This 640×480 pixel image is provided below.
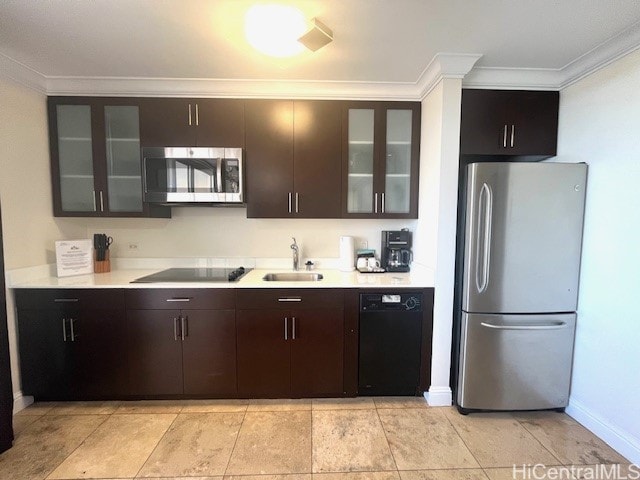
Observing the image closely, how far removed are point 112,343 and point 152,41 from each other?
2101 mm

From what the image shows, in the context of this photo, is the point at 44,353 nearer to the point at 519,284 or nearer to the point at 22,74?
the point at 22,74

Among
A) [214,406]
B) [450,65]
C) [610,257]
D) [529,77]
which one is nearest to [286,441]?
[214,406]

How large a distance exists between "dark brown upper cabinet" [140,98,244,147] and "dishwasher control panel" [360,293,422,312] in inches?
69.8

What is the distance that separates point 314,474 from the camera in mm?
1582

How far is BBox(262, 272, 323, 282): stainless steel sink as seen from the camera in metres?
2.63

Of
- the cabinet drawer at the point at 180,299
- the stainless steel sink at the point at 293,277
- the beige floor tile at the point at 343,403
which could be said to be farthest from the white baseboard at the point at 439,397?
the cabinet drawer at the point at 180,299

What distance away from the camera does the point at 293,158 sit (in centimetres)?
244

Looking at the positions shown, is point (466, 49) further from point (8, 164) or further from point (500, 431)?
point (8, 164)

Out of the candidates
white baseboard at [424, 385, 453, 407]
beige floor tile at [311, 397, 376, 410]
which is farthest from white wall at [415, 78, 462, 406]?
beige floor tile at [311, 397, 376, 410]

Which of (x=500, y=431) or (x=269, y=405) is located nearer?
(x=500, y=431)

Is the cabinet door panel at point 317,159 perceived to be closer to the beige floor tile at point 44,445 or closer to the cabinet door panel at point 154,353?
the cabinet door panel at point 154,353

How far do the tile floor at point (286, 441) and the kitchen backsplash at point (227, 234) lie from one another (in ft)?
4.20

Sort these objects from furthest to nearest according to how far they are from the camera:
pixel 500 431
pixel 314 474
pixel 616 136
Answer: pixel 500 431 < pixel 616 136 < pixel 314 474

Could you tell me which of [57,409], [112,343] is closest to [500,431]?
[112,343]
